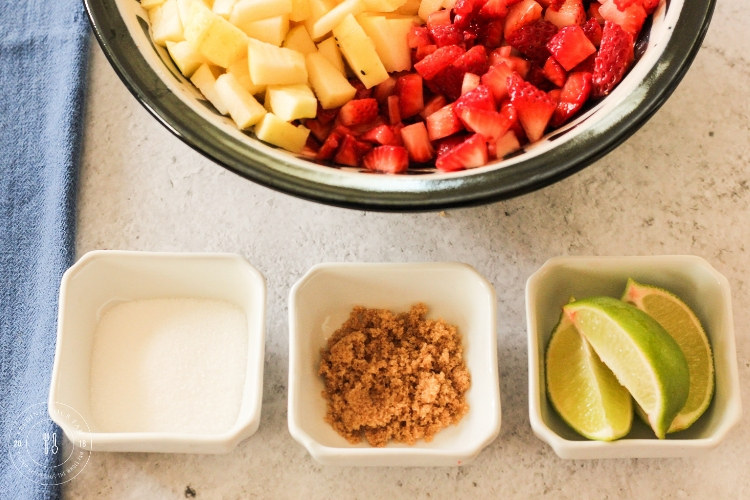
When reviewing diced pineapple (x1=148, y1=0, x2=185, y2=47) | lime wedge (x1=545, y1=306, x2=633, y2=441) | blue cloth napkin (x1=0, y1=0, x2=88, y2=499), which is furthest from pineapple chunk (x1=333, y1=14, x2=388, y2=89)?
blue cloth napkin (x1=0, y1=0, x2=88, y2=499)

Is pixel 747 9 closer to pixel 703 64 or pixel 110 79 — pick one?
pixel 703 64

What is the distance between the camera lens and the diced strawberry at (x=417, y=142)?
3.33 feet

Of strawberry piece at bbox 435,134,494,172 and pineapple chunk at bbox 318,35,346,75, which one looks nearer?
Result: strawberry piece at bbox 435,134,494,172

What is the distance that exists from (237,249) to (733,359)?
0.82 meters

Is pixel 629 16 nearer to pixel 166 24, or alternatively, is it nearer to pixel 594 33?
pixel 594 33

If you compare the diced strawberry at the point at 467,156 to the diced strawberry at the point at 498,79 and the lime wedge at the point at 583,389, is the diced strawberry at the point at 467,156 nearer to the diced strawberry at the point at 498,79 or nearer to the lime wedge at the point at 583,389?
the diced strawberry at the point at 498,79

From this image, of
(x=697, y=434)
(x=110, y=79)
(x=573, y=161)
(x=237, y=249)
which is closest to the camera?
(x=573, y=161)

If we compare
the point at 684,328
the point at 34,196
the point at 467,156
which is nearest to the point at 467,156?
the point at 467,156

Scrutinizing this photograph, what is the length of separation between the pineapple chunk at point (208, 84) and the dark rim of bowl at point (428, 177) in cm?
6

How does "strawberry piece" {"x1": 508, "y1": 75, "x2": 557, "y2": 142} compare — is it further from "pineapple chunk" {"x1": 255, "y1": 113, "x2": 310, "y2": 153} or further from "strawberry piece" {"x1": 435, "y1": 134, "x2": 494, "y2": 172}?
"pineapple chunk" {"x1": 255, "y1": 113, "x2": 310, "y2": 153}

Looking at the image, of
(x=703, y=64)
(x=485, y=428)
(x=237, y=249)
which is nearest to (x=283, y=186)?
(x=237, y=249)

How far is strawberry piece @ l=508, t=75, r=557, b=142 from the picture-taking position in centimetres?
97

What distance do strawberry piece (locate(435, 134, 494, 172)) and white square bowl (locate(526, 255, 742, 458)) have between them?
0.21 meters

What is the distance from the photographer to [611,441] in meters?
0.96
